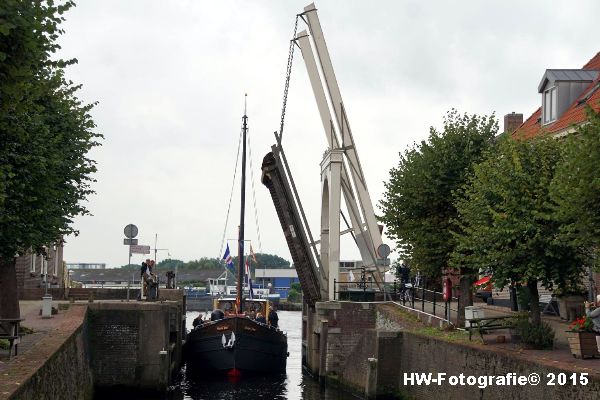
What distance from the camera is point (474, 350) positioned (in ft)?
63.9

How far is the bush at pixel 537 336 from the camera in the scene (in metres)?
19.1

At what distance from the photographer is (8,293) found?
80.6 ft

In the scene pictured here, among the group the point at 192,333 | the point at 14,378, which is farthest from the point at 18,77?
the point at 192,333

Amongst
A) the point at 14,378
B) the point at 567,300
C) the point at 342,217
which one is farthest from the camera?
the point at 342,217

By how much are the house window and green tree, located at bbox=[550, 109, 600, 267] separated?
15969 mm

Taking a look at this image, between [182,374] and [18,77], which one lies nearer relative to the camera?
[18,77]

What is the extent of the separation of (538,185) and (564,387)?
22.1ft

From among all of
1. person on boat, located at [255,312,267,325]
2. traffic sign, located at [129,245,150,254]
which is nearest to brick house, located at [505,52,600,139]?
traffic sign, located at [129,245,150,254]

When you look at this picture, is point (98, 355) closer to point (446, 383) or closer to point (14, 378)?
point (446, 383)

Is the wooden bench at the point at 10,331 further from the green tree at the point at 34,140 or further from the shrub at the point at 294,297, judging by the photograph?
the shrub at the point at 294,297

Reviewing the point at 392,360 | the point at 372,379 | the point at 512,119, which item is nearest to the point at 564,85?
the point at 512,119

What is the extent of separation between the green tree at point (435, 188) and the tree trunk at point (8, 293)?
12.4 meters

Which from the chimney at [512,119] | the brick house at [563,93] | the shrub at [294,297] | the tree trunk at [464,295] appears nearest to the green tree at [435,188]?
the tree trunk at [464,295]

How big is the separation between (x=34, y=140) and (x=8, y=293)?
Answer: 657 centimetres
